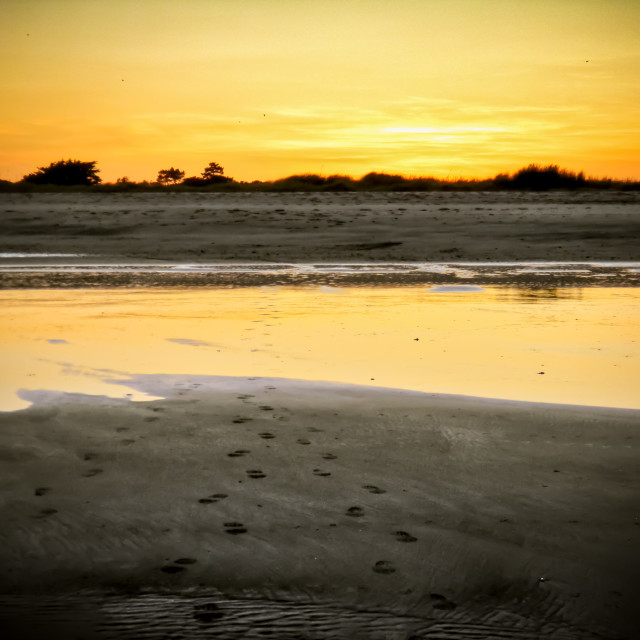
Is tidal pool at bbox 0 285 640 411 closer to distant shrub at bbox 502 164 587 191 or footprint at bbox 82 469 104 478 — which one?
footprint at bbox 82 469 104 478

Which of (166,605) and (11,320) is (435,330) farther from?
(166,605)

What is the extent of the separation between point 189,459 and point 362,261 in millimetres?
15428

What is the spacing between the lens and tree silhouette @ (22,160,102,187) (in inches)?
1770

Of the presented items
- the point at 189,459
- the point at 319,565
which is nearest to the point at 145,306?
the point at 189,459

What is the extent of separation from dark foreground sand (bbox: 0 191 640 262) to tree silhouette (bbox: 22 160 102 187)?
564 inches

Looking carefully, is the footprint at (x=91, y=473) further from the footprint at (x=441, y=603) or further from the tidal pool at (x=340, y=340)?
the footprint at (x=441, y=603)

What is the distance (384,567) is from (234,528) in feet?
Answer: 2.10

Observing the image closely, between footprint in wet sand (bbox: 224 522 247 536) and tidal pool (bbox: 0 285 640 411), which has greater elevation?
tidal pool (bbox: 0 285 640 411)

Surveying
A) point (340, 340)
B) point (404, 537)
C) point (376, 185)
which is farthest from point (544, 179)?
point (404, 537)

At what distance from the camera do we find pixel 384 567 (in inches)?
117

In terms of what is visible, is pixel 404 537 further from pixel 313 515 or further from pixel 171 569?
pixel 171 569

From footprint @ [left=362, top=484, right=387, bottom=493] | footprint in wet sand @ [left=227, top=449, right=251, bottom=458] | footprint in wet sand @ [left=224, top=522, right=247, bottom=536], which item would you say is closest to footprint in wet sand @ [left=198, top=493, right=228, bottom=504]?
footprint in wet sand @ [left=224, top=522, right=247, bottom=536]

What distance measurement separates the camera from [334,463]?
4047 millimetres

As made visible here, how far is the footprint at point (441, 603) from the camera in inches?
107
